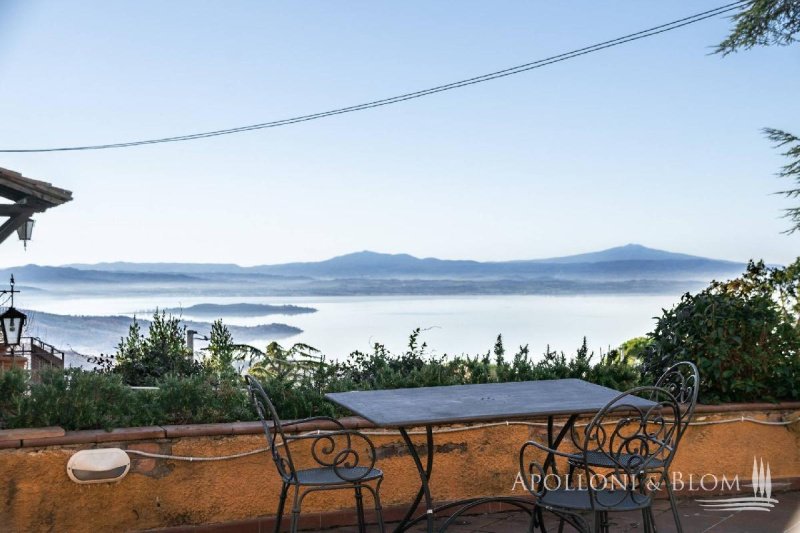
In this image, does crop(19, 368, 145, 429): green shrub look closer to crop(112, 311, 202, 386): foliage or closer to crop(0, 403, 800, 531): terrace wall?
crop(0, 403, 800, 531): terrace wall

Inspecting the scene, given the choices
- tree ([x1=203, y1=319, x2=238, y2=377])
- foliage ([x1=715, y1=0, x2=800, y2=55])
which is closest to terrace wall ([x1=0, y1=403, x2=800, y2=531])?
tree ([x1=203, y1=319, x2=238, y2=377])

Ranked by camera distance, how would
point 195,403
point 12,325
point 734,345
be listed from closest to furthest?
point 195,403
point 734,345
point 12,325

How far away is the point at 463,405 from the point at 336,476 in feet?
2.04

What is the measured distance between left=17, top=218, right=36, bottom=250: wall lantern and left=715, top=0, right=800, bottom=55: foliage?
402 inches

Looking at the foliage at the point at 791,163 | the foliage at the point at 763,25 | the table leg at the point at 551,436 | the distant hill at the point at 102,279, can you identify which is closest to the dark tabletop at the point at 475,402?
the table leg at the point at 551,436

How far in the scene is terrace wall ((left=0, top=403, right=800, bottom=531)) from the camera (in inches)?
146

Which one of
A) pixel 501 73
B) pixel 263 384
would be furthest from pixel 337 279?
pixel 263 384

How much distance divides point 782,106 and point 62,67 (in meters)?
9.48

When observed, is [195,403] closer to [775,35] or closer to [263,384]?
[263,384]

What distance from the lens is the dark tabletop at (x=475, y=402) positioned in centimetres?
318

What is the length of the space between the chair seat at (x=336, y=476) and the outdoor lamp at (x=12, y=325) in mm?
7920

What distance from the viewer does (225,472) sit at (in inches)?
157

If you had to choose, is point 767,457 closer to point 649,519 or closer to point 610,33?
point 649,519

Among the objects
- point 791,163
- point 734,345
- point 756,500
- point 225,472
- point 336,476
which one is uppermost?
point 791,163
